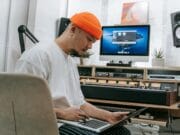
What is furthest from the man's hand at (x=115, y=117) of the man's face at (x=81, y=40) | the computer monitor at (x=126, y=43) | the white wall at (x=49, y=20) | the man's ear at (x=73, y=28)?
the white wall at (x=49, y=20)

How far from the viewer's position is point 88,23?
1290 mm

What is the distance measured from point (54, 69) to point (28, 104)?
0.56 meters

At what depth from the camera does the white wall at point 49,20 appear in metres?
2.94

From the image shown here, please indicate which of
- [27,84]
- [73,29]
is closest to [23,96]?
[27,84]

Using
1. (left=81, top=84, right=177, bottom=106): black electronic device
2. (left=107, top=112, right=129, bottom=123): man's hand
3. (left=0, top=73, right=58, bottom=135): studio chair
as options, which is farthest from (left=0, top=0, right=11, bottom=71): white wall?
(left=0, top=73, right=58, bottom=135): studio chair

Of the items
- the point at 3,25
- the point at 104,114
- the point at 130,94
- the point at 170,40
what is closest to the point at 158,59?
the point at 170,40

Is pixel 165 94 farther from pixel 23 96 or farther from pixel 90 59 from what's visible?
pixel 90 59

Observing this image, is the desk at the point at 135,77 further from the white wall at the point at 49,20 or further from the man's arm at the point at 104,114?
the man's arm at the point at 104,114

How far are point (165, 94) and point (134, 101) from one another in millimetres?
224

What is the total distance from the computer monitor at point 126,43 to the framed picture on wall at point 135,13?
1.34ft

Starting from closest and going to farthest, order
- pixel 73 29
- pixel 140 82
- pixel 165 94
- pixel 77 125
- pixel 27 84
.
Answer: pixel 27 84, pixel 77 125, pixel 73 29, pixel 165 94, pixel 140 82

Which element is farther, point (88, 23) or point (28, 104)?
point (88, 23)

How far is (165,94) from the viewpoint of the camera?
5.97 feet

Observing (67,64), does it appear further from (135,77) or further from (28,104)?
(135,77)
